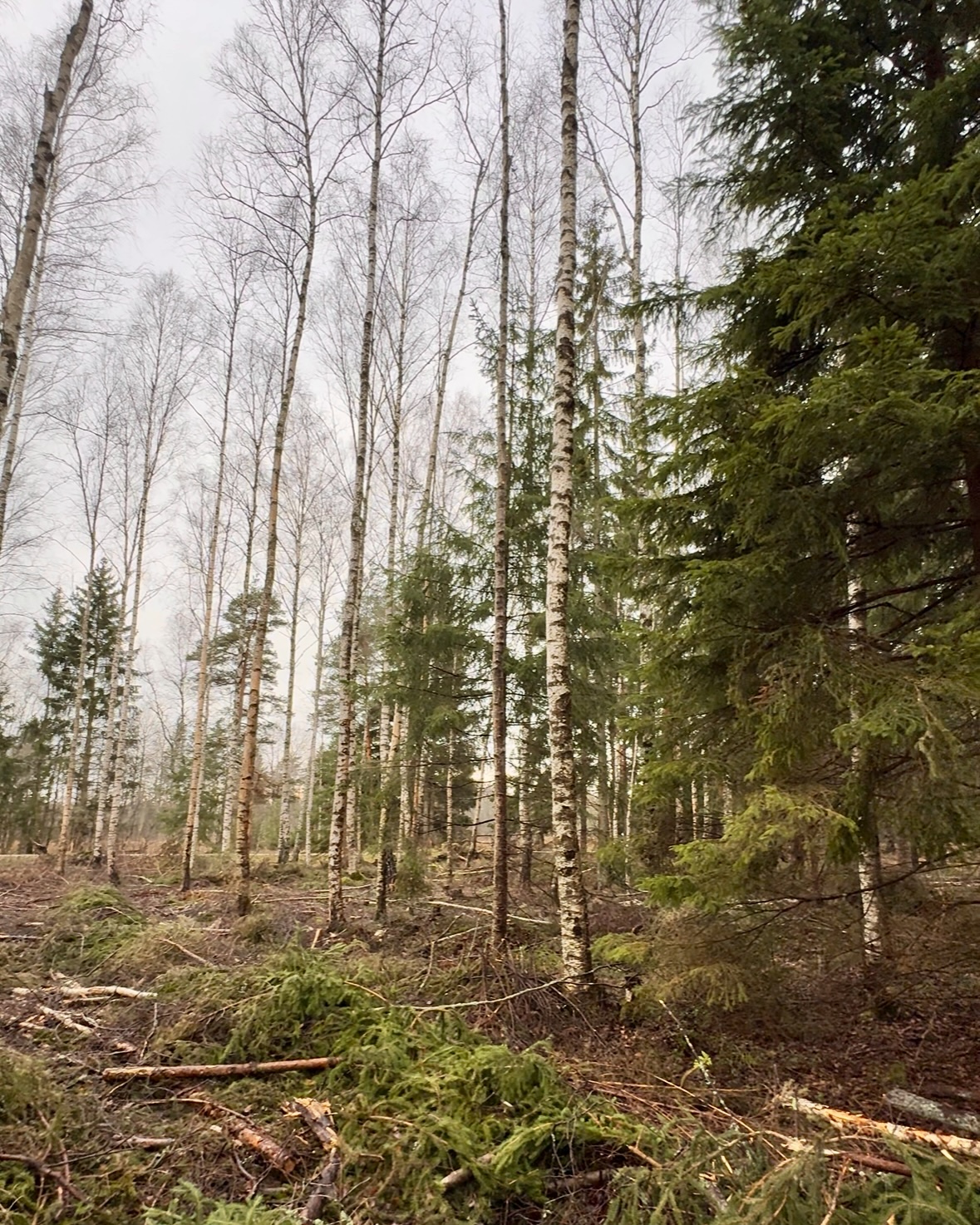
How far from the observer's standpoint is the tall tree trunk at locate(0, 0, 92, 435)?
5.25 m

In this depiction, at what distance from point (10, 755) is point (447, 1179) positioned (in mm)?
29350

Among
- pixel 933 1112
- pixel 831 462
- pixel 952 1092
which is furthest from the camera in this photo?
pixel 831 462

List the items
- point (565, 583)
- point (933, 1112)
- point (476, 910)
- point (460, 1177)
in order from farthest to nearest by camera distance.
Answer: point (476, 910) → point (565, 583) → point (933, 1112) → point (460, 1177)

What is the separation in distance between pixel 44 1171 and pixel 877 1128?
4.05 metres

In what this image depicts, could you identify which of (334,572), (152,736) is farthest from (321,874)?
(152,736)

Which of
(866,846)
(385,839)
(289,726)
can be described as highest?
(289,726)

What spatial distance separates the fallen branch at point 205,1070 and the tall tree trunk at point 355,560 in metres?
4.81

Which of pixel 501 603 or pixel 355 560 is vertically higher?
pixel 355 560

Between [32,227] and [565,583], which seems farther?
[565,583]

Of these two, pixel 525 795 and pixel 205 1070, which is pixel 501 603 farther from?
pixel 205 1070

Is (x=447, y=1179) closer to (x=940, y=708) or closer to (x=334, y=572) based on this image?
(x=940, y=708)

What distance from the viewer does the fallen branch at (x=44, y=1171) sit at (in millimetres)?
2742

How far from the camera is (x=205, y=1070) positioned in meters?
4.02

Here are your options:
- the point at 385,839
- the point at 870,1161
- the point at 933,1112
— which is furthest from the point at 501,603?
the point at 870,1161
